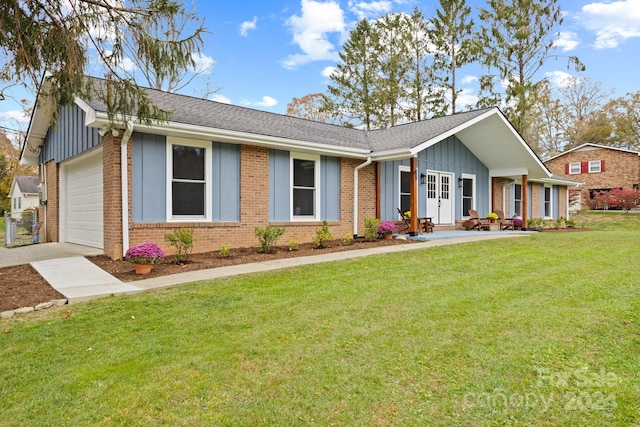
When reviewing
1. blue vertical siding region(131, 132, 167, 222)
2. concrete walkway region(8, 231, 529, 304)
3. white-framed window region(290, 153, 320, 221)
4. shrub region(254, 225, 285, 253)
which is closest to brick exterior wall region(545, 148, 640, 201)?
concrete walkway region(8, 231, 529, 304)

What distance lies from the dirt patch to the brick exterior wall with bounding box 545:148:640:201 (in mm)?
26944

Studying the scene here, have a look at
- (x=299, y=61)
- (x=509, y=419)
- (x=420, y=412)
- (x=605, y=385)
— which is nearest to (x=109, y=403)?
(x=420, y=412)

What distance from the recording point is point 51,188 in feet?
39.4

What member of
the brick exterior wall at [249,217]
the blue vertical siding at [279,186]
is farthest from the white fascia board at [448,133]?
the blue vertical siding at [279,186]

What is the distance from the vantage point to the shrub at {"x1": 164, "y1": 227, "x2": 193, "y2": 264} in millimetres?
7238

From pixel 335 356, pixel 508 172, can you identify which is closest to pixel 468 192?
pixel 508 172

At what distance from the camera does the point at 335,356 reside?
3.12 metres

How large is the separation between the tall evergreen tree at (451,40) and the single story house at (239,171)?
1313cm

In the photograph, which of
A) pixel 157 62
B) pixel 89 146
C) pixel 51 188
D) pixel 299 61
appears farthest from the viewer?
pixel 299 61

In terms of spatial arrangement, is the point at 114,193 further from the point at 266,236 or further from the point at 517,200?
the point at 517,200

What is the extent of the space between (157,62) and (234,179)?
4005mm

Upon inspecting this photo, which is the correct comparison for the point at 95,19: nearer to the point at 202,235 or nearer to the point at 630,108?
the point at 202,235

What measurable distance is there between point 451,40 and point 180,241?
2444cm

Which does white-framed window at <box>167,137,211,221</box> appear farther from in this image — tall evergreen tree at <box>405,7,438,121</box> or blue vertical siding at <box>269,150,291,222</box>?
tall evergreen tree at <box>405,7,438,121</box>
